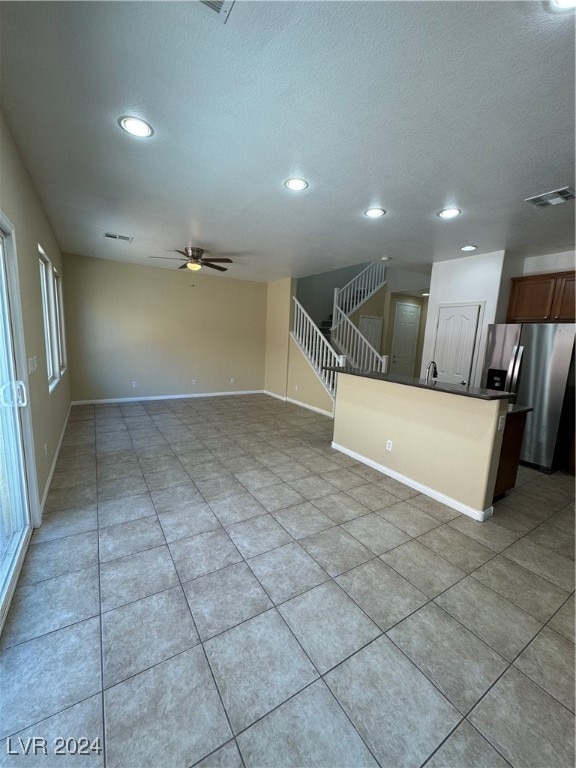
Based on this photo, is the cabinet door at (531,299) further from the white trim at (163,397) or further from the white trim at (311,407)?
the white trim at (163,397)

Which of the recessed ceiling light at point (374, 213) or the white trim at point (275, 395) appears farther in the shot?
the white trim at point (275, 395)

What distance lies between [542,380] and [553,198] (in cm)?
221

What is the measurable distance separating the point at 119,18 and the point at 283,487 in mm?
3217

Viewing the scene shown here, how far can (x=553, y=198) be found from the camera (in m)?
2.59

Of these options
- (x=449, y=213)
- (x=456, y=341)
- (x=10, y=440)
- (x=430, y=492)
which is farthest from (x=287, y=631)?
(x=456, y=341)

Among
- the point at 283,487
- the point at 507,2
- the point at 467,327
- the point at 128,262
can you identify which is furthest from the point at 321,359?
the point at 507,2

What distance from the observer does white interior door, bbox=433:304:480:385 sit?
453 centimetres

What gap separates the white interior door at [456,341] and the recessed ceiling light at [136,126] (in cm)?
440

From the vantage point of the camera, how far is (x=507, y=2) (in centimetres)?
117

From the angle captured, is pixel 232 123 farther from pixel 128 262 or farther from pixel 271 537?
pixel 128 262

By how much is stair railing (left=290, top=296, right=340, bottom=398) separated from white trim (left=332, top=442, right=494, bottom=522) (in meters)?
2.19

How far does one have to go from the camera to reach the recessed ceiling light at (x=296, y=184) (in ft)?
8.29

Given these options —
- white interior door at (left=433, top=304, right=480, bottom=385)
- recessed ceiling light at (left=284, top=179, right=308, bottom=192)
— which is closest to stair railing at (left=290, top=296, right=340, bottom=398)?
white interior door at (left=433, top=304, right=480, bottom=385)

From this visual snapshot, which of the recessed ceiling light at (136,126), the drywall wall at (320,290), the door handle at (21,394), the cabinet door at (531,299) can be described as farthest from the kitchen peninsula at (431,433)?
the drywall wall at (320,290)
